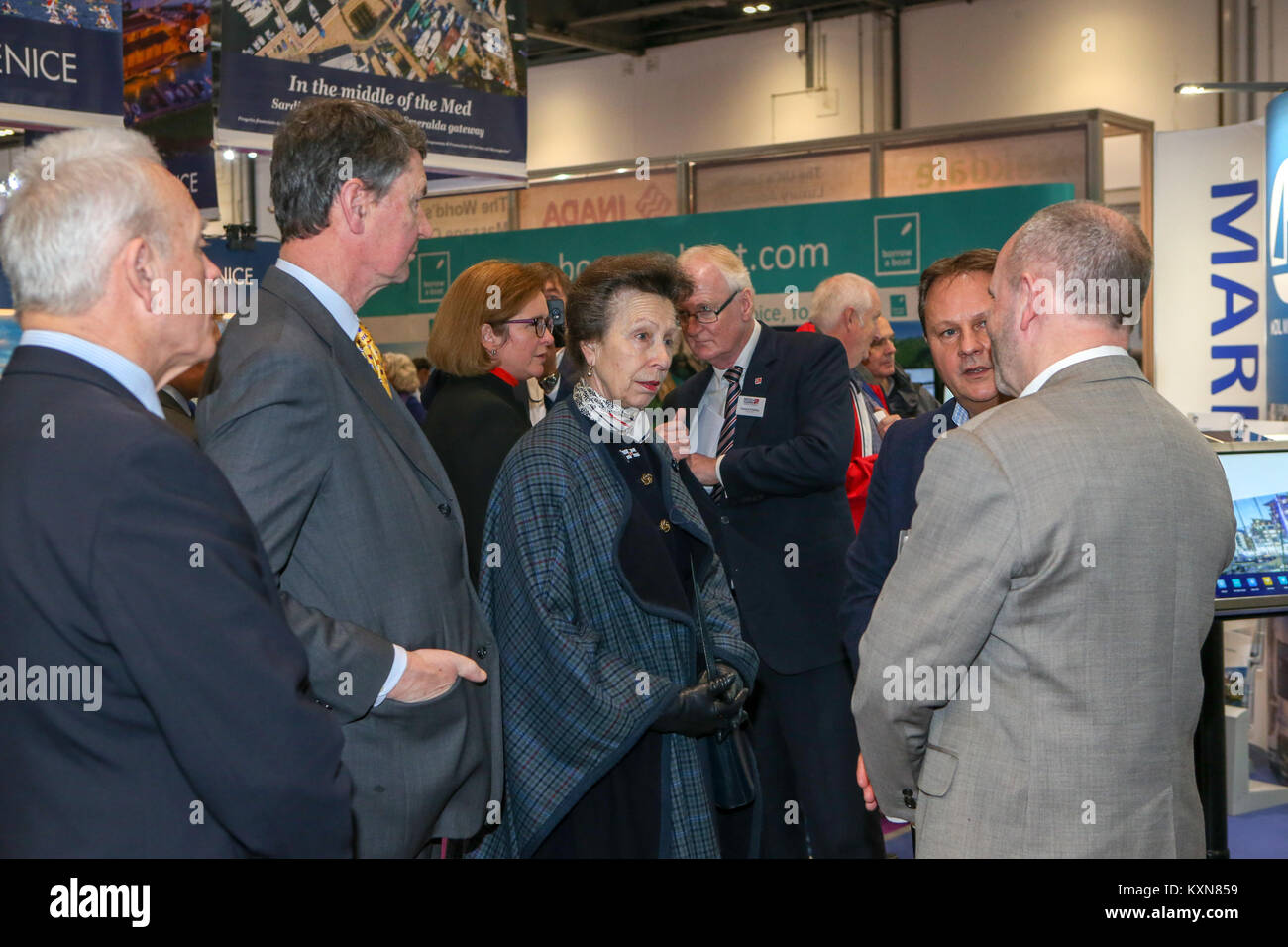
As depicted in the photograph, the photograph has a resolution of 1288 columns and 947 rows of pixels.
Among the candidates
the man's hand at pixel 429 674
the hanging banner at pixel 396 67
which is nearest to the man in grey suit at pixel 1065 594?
the man's hand at pixel 429 674

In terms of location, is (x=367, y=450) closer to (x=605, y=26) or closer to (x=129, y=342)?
(x=129, y=342)

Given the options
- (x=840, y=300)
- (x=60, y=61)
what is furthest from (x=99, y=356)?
(x=840, y=300)

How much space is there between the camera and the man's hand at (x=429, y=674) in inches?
74.5

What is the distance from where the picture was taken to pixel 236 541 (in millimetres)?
1381

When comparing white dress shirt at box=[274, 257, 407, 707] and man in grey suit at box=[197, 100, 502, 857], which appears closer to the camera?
man in grey suit at box=[197, 100, 502, 857]

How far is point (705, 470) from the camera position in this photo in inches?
143

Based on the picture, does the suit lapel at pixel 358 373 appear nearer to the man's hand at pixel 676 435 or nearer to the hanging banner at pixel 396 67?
the man's hand at pixel 676 435

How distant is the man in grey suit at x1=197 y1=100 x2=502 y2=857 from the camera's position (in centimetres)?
184

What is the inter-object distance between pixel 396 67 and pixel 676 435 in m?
2.38

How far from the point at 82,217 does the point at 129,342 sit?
0.15 m

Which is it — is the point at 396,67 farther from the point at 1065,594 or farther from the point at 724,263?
the point at 1065,594

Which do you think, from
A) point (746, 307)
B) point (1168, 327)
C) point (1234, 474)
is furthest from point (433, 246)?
point (1234, 474)

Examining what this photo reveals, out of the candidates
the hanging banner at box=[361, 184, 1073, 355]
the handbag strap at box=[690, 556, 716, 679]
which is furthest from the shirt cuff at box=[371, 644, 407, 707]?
the hanging banner at box=[361, 184, 1073, 355]

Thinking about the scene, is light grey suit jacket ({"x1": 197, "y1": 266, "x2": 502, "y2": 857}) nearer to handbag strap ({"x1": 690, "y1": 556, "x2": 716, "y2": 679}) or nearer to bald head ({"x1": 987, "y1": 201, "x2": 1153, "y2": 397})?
handbag strap ({"x1": 690, "y1": 556, "x2": 716, "y2": 679})
